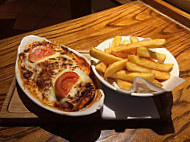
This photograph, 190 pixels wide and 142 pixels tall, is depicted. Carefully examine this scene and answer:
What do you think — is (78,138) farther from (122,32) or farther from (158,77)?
(122,32)

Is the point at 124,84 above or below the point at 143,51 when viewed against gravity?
below

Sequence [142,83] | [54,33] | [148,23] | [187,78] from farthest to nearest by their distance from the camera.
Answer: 1. [148,23]
2. [54,33]
3. [187,78]
4. [142,83]

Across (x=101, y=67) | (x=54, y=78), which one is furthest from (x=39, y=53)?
(x=101, y=67)

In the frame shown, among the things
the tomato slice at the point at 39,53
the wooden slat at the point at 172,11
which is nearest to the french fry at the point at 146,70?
the tomato slice at the point at 39,53

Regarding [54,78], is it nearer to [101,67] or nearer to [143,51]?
[101,67]

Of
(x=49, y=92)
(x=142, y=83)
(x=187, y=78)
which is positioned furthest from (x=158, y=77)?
(x=49, y=92)

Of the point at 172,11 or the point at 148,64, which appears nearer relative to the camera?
the point at 148,64
